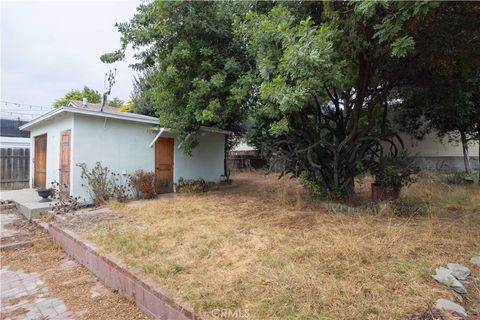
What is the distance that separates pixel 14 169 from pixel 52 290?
9617 mm

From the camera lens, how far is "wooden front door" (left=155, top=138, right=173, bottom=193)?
28.9 feet

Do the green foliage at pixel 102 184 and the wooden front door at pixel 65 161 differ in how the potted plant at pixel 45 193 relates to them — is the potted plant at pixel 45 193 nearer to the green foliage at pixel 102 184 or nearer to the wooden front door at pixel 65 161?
the wooden front door at pixel 65 161

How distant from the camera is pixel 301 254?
3.17 m

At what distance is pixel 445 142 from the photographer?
1416cm

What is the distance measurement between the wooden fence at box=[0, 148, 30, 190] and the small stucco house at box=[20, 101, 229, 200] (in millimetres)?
730

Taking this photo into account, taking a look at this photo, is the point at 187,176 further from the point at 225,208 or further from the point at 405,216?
the point at 405,216

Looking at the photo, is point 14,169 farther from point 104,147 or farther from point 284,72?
point 284,72

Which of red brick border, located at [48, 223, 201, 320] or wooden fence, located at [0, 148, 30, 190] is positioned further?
wooden fence, located at [0, 148, 30, 190]

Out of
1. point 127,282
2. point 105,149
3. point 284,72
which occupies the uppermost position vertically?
point 284,72

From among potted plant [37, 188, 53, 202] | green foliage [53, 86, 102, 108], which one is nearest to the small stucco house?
potted plant [37, 188, 53, 202]

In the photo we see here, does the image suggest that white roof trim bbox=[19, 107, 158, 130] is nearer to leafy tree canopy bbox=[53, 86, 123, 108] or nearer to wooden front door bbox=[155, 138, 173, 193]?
wooden front door bbox=[155, 138, 173, 193]

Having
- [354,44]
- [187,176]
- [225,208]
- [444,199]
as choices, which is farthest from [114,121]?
[444,199]

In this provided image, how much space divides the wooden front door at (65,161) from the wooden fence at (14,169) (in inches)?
180

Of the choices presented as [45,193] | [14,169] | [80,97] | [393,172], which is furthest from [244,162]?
[80,97]
